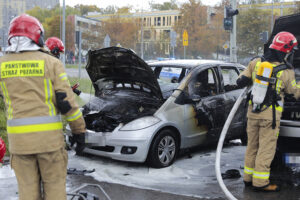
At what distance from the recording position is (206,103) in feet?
21.1

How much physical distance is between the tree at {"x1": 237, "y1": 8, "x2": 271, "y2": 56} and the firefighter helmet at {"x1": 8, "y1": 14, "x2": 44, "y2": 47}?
43.3m

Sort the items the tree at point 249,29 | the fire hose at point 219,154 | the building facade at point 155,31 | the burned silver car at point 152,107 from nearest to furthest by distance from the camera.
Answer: the fire hose at point 219,154 → the burned silver car at point 152,107 → the tree at point 249,29 → the building facade at point 155,31

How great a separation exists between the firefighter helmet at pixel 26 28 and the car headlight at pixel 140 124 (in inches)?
111

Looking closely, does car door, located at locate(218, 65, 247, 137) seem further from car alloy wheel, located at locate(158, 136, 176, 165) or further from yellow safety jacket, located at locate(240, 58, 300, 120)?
yellow safety jacket, located at locate(240, 58, 300, 120)

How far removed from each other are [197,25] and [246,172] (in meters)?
49.7

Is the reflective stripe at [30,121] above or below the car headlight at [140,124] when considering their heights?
above

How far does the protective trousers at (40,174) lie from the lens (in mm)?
2953

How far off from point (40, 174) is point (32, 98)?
638 mm

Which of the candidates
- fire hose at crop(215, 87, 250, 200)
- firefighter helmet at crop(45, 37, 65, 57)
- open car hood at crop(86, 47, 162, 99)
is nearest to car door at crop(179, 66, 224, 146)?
open car hood at crop(86, 47, 162, 99)

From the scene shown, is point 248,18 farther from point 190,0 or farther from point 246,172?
point 246,172

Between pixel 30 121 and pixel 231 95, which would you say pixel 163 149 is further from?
pixel 30 121

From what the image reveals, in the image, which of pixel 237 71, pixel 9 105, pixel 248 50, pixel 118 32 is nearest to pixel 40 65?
pixel 9 105

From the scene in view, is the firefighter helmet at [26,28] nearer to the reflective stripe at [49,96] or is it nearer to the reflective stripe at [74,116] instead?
the reflective stripe at [49,96]

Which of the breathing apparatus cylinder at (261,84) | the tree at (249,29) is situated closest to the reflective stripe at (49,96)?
the breathing apparatus cylinder at (261,84)
